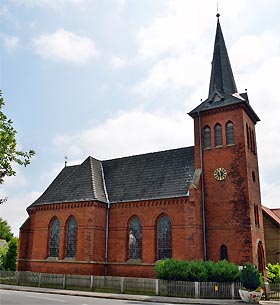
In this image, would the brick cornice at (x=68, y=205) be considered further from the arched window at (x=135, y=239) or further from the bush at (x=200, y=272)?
the bush at (x=200, y=272)

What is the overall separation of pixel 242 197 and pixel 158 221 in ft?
23.5

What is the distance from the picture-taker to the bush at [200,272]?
21797 mm

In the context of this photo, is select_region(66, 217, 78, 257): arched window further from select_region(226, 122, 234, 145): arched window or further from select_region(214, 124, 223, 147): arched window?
select_region(226, 122, 234, 145): arched window

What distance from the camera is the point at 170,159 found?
32719mm

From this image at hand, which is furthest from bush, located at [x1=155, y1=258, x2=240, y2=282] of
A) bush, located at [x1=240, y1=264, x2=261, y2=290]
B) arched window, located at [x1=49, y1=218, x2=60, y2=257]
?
arched window, located at [x1=49, y1=218, x2=60, y2=257]

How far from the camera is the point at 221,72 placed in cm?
3209

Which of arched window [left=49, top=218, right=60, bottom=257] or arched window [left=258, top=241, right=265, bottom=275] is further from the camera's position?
arched window [left=49, top=218, right=60, bottom=257]

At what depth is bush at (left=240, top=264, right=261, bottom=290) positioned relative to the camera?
19.9 meters

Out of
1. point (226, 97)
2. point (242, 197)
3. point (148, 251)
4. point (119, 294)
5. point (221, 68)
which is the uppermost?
point (221, 68)

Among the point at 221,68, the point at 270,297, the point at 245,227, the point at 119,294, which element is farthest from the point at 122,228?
the point at 221,68

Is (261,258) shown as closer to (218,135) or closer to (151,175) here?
(218,135)

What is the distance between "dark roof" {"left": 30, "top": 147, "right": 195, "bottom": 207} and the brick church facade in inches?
4.6

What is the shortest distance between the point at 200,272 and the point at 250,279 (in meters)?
3.31

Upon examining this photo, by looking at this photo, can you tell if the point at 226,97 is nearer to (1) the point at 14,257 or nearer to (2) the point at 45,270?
(2) the point at 45,270
